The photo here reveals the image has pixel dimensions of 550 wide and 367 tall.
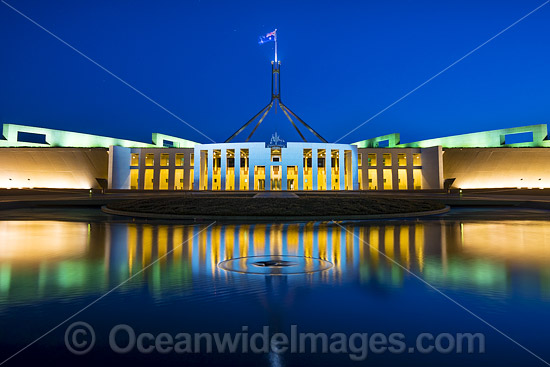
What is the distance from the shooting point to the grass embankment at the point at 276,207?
17.4 m

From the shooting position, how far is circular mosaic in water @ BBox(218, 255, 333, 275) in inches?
259

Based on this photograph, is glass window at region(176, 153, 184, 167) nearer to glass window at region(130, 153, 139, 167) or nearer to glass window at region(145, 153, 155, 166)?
glass window at region(145, 153, 155, 166)

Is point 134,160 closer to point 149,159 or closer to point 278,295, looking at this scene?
point 149,159

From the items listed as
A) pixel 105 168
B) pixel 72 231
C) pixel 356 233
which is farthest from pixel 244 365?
pixel 105 168

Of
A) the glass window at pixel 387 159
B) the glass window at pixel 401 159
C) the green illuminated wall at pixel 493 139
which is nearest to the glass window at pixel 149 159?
the glass window at pixel 387 159

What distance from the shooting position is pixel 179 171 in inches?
2184

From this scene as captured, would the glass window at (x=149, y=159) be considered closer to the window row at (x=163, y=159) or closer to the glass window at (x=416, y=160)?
the window row at (x=163, y=159)

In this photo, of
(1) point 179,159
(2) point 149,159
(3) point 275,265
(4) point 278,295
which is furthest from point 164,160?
(4) point 278,295

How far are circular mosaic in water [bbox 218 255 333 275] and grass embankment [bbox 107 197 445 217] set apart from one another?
9.06 meters

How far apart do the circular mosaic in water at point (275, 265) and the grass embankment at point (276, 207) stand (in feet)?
29.7

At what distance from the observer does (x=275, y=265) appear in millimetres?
7109

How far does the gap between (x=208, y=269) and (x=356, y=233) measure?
21.1ft

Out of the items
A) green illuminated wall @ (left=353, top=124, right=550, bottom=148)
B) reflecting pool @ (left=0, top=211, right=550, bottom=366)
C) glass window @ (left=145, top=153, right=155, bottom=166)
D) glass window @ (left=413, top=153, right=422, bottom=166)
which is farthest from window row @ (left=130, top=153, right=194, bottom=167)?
reflecting pool @ (left=0, top=211, right=550, bottom=366)

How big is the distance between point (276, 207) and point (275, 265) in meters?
11.6
